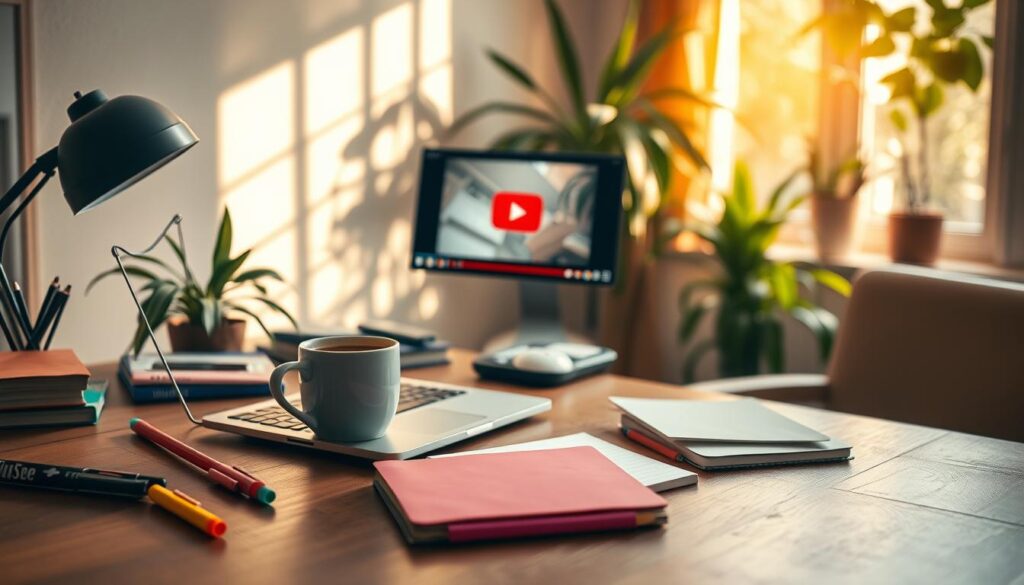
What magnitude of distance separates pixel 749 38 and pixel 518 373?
2.14 m

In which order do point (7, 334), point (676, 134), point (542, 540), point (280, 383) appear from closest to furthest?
point (542, 540), point (280, 383), point (7, 334), point (676, 134)

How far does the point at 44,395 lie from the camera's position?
129 cm

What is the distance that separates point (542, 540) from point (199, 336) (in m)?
0.91

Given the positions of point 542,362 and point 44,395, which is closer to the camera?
point 44,395

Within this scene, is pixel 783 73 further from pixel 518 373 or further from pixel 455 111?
pixel 518 373

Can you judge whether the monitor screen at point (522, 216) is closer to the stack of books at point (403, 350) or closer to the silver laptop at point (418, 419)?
the stack of books at point (403, 350)

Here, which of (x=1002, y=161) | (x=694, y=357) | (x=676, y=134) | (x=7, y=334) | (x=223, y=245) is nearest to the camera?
(x=7, y=334)

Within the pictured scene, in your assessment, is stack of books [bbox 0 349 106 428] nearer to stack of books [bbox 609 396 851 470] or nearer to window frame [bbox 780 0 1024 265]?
stack of books [bbox 609 396 851 470]

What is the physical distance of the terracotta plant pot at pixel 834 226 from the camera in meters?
3.09

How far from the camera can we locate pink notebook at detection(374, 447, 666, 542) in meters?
0.93

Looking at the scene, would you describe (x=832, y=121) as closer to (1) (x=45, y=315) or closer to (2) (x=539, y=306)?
(2) (x=539, y=306)

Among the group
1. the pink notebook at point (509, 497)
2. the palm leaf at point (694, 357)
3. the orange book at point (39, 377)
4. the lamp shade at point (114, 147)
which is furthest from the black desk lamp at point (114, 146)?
the palm leaf at point (694, 357)

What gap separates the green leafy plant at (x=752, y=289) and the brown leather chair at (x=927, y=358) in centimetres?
103

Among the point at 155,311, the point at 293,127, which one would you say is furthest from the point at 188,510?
the point at 293,127
